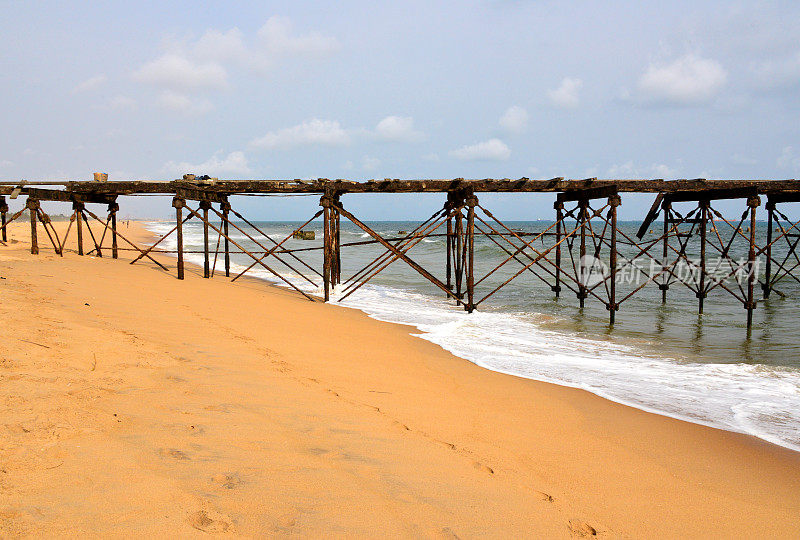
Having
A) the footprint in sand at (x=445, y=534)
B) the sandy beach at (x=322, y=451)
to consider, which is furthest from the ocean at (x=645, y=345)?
the footprint in sand at (x=445, y=534)

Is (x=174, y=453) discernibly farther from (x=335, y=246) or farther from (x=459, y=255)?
(x=335, y=246)

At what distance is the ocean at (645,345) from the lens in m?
5.62

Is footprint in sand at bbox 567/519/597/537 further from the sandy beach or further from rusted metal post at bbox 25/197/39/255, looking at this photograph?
rusted metal post at bbox 25/197/39/255

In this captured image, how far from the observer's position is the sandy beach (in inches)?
97.8

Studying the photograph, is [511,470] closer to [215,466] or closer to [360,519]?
[360,519]

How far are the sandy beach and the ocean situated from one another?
27.7 inches

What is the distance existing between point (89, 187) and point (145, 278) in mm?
4336

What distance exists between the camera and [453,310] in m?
12.4

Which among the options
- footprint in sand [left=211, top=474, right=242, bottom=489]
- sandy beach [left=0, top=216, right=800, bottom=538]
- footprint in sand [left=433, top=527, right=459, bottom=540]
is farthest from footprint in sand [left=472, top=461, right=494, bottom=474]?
footprint in sand [left=211, top=474, right=242, bottom=489]

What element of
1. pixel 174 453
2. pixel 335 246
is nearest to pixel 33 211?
pixel 335 246

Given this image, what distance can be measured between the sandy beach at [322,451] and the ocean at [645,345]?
703 millimetres

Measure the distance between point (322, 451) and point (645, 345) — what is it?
762 centimetres

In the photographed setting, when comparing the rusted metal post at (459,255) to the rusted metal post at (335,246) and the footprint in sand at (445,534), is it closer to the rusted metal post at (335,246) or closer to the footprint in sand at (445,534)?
the rusted metal post at (335,246)

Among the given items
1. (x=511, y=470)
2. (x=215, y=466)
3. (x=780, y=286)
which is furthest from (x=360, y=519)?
(x=780, y=286)
